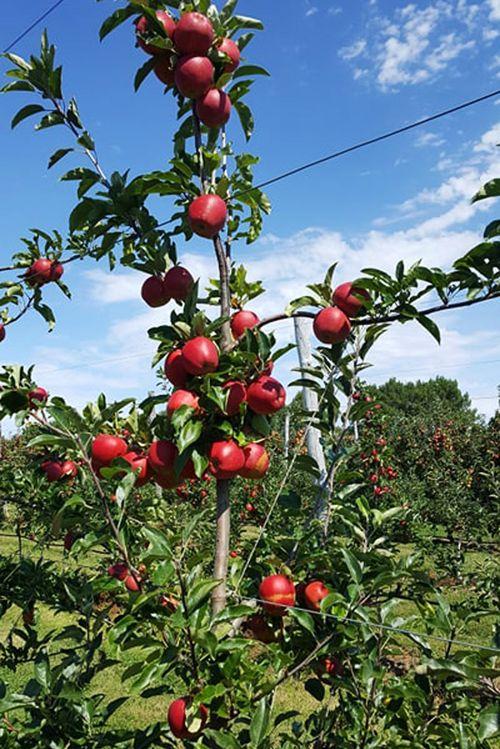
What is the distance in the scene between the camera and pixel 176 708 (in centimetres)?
115

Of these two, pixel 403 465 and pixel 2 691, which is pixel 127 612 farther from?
pixel 403 465

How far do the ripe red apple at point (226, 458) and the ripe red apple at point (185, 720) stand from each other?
17.6 inches

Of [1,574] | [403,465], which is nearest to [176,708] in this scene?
[1,574]

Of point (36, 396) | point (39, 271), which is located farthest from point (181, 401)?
point (39, 271)

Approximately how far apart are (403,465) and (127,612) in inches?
522

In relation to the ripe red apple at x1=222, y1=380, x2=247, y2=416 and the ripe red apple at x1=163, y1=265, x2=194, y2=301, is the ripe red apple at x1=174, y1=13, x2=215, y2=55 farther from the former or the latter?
the ripe red apple at x1=222, y1=380, x2=247, y2=416

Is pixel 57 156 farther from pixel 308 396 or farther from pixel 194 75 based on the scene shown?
pixel 308 396

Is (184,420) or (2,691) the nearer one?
(184,420)

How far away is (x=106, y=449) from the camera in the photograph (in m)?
1.32

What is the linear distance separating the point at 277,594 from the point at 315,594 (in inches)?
4.3

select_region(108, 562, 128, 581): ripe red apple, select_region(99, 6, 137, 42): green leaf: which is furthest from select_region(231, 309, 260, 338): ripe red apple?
select_region(99, 6, 137, 42): green leaf

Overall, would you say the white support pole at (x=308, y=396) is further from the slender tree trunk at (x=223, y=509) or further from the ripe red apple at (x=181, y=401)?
the ripe red apple at (x=181, y=401)

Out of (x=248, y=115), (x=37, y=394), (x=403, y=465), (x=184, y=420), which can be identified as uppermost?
(x=248, y=115)

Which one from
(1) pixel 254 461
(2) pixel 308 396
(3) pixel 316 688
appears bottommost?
(3) pixel 316 688
